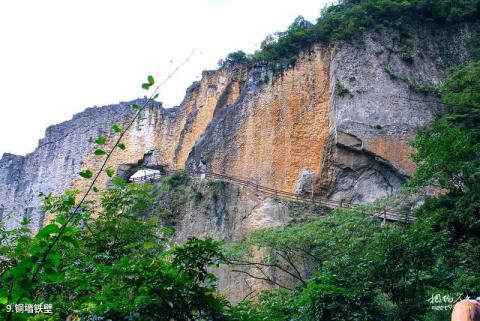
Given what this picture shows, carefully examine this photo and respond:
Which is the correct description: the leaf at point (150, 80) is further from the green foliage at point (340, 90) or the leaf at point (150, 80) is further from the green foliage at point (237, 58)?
the green foliage at point (237, 58)

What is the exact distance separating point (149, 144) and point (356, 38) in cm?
915

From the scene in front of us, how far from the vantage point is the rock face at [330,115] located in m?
17.2

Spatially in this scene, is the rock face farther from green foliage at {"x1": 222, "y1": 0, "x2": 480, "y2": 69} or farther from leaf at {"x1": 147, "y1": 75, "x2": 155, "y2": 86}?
leaf at {"x1": 147, "y1": 75, "x2": 155, "y2": 86}

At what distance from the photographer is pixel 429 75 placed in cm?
1909

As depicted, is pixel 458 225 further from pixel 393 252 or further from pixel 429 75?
pixel 429 75

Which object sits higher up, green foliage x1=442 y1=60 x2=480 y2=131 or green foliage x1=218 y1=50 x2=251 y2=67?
green foliage x1=218 y1=50 x2=251 y2=67

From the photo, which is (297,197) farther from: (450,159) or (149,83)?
(149,83)

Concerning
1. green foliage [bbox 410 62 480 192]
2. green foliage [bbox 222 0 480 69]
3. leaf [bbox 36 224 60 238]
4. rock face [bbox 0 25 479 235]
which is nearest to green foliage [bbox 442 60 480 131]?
green foliage [bbox 410 62 480 192]

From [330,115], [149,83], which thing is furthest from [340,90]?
[149,83]

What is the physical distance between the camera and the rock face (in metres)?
17.2

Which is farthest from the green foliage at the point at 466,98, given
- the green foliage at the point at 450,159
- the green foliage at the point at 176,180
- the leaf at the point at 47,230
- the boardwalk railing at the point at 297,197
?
the leaf at the point at 47,230

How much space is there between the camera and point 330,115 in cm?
1847

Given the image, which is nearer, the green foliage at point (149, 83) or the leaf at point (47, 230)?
the leaf at point (47, 230)

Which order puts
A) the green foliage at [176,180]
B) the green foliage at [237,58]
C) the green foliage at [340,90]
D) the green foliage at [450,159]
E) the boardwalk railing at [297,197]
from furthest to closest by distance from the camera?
the green foliage at [237,58], the green foliage at [340,90], the green foliage at [176,180], the boardwalk railing at [297,197], the green foliage at [450,159]
